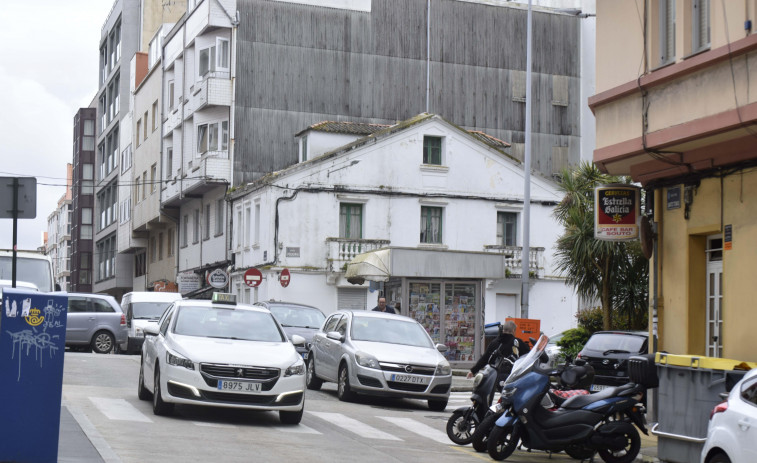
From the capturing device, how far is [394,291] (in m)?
36.0


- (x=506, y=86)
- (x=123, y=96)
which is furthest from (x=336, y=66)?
(x=123, y=96)

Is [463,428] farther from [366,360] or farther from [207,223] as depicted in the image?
[207,223]

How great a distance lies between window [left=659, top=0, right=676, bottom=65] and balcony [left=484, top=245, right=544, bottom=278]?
24.6m

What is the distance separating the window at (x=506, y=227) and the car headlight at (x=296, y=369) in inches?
1129

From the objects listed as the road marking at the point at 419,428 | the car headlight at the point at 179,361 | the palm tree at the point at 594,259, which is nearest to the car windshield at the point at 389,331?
the road marking at the point at 419,428

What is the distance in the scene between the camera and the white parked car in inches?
361

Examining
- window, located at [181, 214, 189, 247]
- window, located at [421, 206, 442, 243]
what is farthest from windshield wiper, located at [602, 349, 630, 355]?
window, located at [181, 214, 189, 247]

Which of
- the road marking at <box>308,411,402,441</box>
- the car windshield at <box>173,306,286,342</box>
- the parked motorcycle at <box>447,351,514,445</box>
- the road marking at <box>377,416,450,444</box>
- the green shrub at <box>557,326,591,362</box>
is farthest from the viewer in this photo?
the green shrub at <box>557,326,591,362</box>

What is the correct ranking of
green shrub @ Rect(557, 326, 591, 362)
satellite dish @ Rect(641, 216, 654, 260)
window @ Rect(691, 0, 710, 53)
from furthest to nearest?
green shrub @ Rect(557, 326, 591, 362) < satellite dish @ Rect(641, 216, 654, 260) < window @ Rect(691, 0, 710, 53)

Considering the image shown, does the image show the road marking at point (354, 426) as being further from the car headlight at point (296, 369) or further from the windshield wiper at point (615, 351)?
the windshield wiper at point (615, 351)

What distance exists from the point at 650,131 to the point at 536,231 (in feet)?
89.5

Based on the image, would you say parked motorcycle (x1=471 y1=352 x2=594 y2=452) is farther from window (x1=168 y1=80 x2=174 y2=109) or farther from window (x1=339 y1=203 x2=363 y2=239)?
window (x1=168 y1=80 x2=174 y2=109)

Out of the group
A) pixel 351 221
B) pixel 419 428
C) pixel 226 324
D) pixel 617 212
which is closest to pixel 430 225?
pixel 351 221

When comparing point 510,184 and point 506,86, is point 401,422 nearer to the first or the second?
point 510,184
